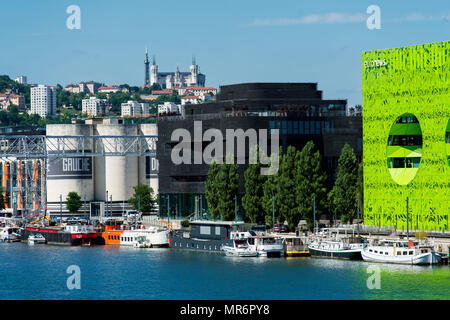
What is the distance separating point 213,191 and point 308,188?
64.7 feet

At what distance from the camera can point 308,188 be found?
14538cm

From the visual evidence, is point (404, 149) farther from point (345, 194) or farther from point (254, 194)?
point (254, 194)

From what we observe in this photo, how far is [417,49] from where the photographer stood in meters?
134

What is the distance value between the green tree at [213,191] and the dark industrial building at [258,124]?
252 inches

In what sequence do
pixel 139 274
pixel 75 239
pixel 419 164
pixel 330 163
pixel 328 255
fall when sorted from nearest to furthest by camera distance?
pixel 139 274, pixel 328 255, pixel 419 164, pixel 75 239, pixel 330 163

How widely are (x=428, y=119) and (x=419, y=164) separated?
19.8 feet

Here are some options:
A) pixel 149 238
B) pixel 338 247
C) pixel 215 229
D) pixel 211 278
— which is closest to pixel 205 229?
pixel 215 229

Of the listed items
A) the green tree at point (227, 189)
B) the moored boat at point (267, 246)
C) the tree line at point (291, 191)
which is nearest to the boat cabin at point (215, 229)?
the tree line at point (291, 191)

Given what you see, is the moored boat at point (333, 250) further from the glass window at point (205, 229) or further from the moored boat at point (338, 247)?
the glass window at point (205, 229)

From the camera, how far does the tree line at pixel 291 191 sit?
146 meters

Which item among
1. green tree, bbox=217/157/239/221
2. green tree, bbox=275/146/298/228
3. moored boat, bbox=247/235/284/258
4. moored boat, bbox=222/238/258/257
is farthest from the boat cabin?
moored boat, bbox=247/235/284/258

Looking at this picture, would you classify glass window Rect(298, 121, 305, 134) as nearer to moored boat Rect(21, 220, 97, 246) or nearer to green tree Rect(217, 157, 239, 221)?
green tree Rect(217, 157, 239, 221)
